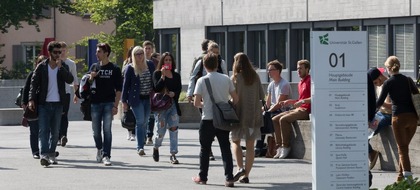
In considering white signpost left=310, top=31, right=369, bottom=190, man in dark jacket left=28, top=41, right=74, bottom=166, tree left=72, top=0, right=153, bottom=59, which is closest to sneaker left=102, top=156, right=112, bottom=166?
man in dark jacket left=28, top=41, right=74, bottom=166

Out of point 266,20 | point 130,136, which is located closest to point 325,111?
point 130,136

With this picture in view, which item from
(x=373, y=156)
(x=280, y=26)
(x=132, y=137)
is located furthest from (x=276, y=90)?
(x=280, y=26)

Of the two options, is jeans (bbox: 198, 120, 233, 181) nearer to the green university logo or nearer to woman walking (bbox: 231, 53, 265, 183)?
woman walking (bbox: 231, 53, 265, 183)

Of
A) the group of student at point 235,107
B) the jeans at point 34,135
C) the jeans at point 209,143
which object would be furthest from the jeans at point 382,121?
Result: the jeans at point 34,135

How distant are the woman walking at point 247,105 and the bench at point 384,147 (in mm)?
2687

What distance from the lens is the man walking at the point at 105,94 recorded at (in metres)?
20.5

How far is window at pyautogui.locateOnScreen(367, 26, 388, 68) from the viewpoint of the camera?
142 ft

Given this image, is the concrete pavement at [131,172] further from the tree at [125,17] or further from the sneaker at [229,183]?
the tree at [125,17]

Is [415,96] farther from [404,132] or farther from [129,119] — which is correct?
[129,119]

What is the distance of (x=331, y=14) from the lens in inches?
1772

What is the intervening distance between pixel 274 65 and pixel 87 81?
9.95 feet

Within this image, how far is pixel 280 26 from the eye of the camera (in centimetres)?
4831

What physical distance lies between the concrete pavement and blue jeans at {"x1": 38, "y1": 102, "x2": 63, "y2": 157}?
0.35 metres

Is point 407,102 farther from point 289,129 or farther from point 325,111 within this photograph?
point 325,111
